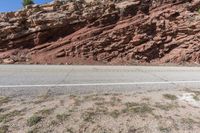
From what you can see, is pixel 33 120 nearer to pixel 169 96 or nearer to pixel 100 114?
pixel 100 114

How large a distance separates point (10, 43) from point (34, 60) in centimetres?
429

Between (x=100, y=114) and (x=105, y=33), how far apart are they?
18162 millimetres

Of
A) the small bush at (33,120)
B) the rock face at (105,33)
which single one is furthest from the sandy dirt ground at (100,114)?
the rock face at (105,33)

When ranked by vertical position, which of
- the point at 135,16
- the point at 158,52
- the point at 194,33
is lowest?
A: the point at 158,52

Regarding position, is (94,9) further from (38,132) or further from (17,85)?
(38,132)

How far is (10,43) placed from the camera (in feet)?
78.5

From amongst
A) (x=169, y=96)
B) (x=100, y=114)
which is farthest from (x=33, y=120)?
(x=169, y=96)

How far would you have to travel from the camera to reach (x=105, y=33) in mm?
23141

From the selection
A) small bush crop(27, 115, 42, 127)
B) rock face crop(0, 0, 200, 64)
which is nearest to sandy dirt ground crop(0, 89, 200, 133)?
small bush crop(27, 115, 42, 127)

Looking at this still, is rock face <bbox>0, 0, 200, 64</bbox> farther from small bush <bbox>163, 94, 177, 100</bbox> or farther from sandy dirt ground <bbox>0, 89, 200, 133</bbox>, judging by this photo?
sandy dirt ground <bbox>0, 89, 200, 133</bbox>

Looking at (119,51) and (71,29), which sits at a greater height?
(71,29)

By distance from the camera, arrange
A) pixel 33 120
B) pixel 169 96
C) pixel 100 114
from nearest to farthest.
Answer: pixel 33 120 → pixel 100 114 → pixel 169 96

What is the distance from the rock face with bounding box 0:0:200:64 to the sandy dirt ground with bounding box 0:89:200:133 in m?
14.2

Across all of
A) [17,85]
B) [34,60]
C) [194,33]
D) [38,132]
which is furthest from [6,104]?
[194,33]
